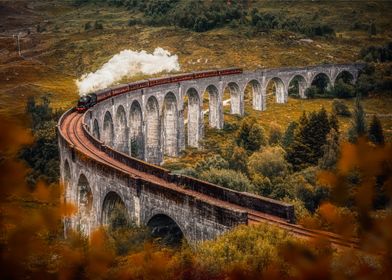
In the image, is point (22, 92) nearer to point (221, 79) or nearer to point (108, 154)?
point (221, 79)

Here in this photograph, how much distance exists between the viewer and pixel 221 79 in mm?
77500

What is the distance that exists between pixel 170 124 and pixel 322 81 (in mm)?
40810

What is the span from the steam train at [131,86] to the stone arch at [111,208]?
18.5 meters

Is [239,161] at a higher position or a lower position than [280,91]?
lower

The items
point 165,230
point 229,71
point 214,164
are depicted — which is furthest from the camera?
point 229,71

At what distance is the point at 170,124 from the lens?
225ft

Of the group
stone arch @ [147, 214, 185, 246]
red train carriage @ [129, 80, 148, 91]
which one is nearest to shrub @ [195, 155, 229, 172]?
red train carriage @ [129, 80, 148, 91]

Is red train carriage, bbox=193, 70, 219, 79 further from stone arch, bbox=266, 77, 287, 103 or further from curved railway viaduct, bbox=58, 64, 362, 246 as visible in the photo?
stone arch, bbox=266, 77, 287, 103

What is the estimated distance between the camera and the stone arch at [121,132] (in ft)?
194

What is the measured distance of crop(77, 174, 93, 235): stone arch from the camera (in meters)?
38.5

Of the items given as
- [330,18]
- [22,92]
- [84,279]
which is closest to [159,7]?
[330,18]

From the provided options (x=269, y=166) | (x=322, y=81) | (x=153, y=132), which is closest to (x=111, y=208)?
(x=269, y=166)

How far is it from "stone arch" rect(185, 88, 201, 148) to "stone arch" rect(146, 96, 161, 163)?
690 cm

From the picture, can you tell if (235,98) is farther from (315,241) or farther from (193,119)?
(315,241)
